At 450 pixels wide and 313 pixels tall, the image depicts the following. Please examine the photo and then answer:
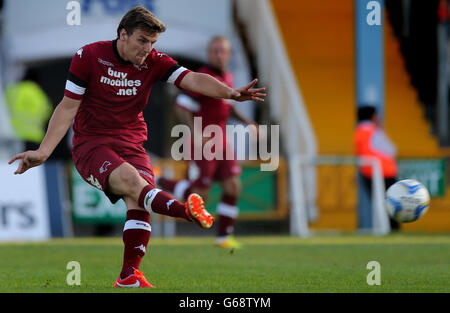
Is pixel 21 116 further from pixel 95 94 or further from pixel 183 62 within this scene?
pixel 95 94

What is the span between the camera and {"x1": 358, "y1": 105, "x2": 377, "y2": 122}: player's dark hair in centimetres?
1365

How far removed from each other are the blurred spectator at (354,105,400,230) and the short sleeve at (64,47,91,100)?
8.02 m

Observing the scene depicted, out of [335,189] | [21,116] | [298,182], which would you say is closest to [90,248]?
[298,182]

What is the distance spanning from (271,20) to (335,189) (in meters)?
4.48

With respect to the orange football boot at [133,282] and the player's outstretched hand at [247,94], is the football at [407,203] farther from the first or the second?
the orange football boot at [133,282]

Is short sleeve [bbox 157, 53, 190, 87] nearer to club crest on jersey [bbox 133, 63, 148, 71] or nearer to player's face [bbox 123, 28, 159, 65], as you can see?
club crest on jersey [bbox 133, 63, 148, 71]

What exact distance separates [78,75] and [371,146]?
829 cm

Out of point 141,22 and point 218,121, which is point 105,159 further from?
point 218,121

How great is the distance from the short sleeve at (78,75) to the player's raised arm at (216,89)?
27.4 inches

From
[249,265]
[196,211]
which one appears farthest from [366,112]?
[196,211]

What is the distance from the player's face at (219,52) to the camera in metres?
10.4

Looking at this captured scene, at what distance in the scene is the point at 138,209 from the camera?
621 centimetres

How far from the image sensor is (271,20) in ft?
57.1
